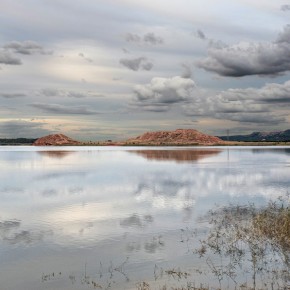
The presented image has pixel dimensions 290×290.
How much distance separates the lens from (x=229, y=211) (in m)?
33.1

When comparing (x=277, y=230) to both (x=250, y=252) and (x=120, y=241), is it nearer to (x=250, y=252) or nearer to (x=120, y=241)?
(x=250, y=252)

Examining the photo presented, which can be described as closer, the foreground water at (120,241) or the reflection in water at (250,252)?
the reflection in water at (250,252)

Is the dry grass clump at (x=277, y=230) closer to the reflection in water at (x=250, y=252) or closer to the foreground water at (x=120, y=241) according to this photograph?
the reflection in water at (x=250, y=252)

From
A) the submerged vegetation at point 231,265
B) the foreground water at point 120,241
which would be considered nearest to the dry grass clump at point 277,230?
the submerged vegetation at point 231,265

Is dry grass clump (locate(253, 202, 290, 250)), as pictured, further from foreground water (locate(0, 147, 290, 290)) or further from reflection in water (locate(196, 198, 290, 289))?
foreground water (locate(0, 147, 290, 290))

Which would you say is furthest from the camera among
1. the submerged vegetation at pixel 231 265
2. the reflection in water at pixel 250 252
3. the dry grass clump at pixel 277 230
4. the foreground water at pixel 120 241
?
the dry grass clump at pixel 277 230

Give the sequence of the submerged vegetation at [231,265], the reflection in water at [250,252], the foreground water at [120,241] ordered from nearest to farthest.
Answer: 1. the submerged vegetation at [231,265]
2. the reflection in water at [250,252]
3. the foreground water at [120,241]

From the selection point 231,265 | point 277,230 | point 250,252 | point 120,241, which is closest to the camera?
point 231,265

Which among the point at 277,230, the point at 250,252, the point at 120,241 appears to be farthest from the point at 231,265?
the point at 120,241

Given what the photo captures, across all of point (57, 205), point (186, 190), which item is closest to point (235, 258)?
point (57, 205)

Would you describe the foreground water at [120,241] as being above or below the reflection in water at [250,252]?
below

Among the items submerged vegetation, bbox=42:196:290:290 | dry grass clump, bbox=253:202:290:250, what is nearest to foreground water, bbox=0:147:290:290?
submerged vegetation, bbox=42:196:290:290

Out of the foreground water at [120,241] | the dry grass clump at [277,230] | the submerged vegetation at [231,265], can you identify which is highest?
the dry grass clump at [277,230]

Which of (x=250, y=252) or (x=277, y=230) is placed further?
(x=277, y=230)
